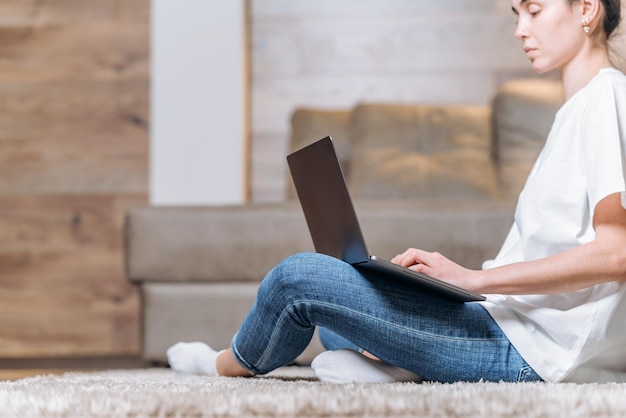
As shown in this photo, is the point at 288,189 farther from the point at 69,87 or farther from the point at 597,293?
the point at 597,293

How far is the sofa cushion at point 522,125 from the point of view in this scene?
271cm

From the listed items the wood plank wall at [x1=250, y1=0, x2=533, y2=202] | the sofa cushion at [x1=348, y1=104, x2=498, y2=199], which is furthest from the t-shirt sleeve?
the wood plank wall at [x1=250, y1=0, x2=533, y2=202]

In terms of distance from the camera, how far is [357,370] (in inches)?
50.7

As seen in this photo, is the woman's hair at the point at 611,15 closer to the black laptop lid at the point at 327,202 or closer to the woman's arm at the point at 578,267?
the woman's arm at the point at 578,267

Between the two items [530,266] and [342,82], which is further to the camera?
[342,82]

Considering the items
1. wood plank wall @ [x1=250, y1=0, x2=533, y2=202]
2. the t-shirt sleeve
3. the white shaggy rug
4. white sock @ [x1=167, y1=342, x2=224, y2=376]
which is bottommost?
white sock @ [x1=167, y1=342, x2=224, y2=376]

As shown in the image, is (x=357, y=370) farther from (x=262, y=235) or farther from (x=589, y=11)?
(x=262, y=235)

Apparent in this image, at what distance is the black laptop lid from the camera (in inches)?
43.9

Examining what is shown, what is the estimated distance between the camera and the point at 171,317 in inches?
79.7

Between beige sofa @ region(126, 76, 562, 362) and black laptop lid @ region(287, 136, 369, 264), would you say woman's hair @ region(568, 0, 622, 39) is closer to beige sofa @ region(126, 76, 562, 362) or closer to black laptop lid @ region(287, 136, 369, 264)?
black laptop lid @ region(287, 136, 369, 264)

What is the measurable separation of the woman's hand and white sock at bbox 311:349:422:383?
0.20 m

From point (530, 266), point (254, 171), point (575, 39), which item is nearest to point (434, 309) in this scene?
point (530, 266)

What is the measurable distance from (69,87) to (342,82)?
104 centimetres

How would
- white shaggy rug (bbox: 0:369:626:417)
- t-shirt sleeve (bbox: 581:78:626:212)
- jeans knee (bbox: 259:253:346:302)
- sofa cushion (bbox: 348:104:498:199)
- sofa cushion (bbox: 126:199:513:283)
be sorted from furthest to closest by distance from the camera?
1. sofa cushion (bbox: 348:104:498:199)
2. sofa cushion (bbox: 126:199:513:283)
3. jeans knee (bbox: 259:253:346:302)
4. t-shirt sleeve (bbox: 581:78:626:212)
5. white shaggy rug (bbox: 0:369:626:417)
